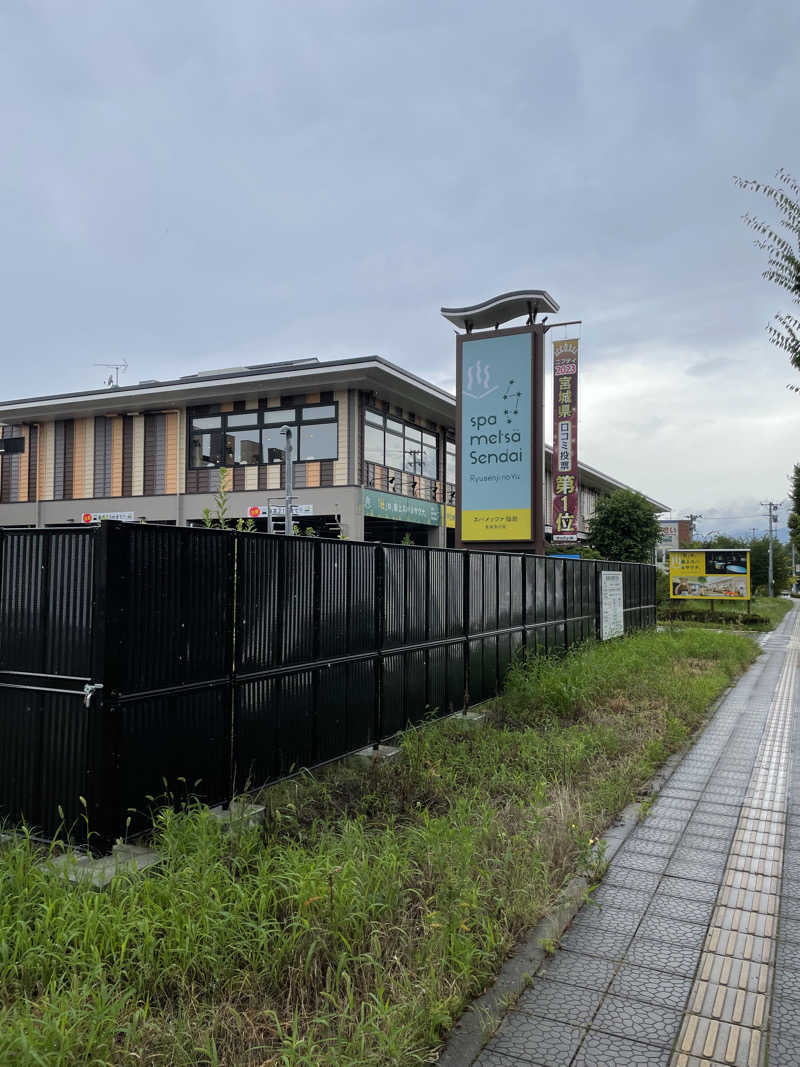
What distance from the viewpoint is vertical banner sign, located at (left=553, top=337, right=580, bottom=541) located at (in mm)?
22391

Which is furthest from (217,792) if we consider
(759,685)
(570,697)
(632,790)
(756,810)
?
(759,685)

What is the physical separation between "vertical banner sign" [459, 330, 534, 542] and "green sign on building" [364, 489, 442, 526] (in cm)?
912

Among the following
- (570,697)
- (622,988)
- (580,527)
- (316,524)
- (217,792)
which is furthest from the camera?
(580,527)

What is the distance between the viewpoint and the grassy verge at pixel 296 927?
2.64 m

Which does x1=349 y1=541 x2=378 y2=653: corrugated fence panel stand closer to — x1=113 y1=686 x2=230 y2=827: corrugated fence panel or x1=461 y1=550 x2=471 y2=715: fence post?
x1=113 y1=686 x2=230 y2=827: corrugated fence panel

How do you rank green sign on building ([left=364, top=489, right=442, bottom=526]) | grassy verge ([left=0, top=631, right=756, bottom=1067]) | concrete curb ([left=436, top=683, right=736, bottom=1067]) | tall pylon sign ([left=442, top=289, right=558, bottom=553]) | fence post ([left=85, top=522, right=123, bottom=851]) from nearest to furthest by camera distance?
1. grassy verge ([left=0, top=631, right=756, bottom=1067])
2. concrete curb ([left=436, top=683, right=736, bottom=1067])
3. fence post ([left=85, top=522, right=123, bottom=851])
4. tall pylon sign ([left=442, top=289, right=558, bottom=553])
5. green sign on building ([left=364, top=489, right=442, bottom=526])

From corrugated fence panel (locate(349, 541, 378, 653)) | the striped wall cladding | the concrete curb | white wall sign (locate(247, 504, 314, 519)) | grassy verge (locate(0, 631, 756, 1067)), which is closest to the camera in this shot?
grassy verge (locate(0, 631, 756, 1067))

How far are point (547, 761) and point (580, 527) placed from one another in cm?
4586

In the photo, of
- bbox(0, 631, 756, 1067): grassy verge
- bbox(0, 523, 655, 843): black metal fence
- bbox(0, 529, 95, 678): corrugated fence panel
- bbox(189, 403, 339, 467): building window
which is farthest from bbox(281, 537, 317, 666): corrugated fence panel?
bbox(189, 403, 339, 467): building window

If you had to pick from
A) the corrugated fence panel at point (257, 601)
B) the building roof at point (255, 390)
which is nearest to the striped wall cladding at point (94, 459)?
the building roof at point (255, 390)

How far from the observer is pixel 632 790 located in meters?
5.88

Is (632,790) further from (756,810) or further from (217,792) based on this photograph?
(217,792)

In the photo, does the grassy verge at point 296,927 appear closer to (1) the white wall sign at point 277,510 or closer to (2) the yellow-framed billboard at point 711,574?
(1) the white wall sign at point 277,510

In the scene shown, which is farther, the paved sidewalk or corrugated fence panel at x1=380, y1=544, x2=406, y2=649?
corrugated fence panel at x1=380, y1=544, x2=406, y2=649
